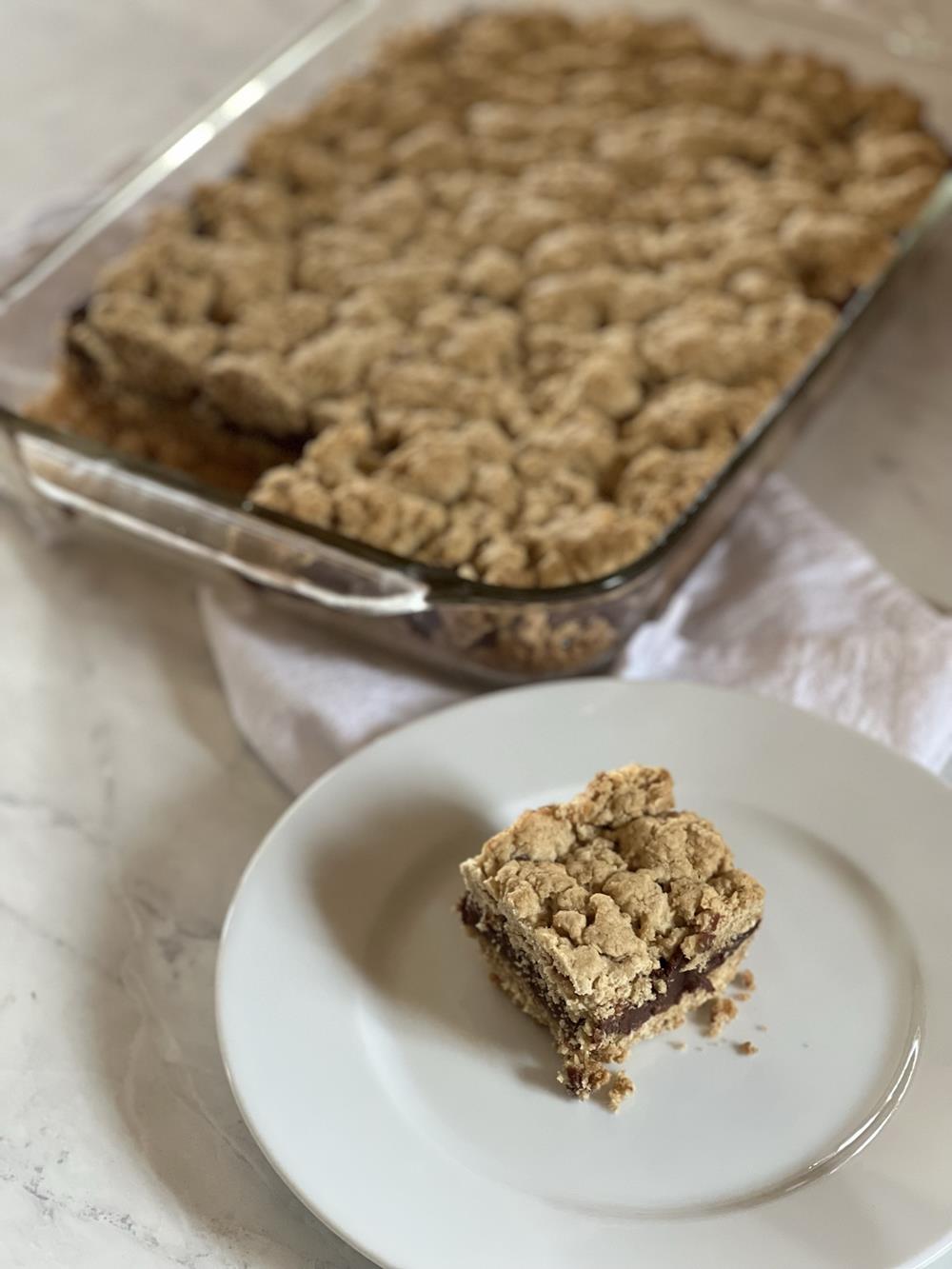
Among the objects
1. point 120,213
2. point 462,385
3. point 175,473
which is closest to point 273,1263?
point 175,473

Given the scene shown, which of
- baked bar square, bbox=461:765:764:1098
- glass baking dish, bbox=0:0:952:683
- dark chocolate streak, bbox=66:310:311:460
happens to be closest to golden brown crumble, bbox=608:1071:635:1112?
baked bar square, bbox=461:765:764:1098

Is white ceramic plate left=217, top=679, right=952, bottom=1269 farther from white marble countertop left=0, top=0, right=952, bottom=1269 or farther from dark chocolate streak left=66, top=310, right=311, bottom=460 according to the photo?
dark chocolate streak left=66, top=310, right=311, bottom=460

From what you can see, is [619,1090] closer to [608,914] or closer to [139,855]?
[608,914]

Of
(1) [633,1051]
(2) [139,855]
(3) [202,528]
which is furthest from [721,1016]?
(3) [202,528]

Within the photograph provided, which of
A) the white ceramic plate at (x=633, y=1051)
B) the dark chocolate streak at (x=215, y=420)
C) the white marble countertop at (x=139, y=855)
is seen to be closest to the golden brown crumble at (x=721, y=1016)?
the white ceramic plate at (x=633, y=1051)

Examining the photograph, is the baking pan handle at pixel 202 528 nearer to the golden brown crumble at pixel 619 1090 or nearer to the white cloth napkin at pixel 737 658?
the white cloth napkin at pixel 737 658

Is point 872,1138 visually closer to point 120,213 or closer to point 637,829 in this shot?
point 637,829
